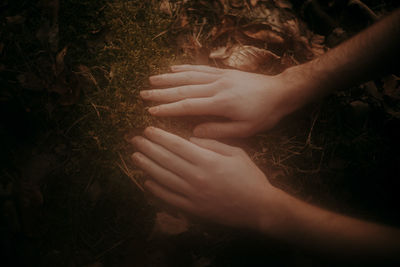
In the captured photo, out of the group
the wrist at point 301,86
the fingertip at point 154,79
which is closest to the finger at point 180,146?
the fingertip at point 154,79

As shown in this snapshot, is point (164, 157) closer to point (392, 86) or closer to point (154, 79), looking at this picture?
point (154, 79)

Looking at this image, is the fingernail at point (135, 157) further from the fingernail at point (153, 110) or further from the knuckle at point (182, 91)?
the knuckle at point (182, 91)

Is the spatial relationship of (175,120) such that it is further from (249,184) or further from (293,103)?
(293,103)

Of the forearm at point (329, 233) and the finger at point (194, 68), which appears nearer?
the forearm at point (329, 233)

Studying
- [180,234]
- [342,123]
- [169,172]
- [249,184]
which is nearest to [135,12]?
[169,172]

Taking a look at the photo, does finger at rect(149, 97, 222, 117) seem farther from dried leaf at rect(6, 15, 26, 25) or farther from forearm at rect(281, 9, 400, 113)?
dried leaf at rect(6, 15, 26, 25)

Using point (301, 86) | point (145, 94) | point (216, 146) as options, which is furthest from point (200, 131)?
point (301, 86)

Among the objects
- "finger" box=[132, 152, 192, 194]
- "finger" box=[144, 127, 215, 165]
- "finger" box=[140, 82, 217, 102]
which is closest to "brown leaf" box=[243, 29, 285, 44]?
"finger" box=[140, 82, 217, 102]
